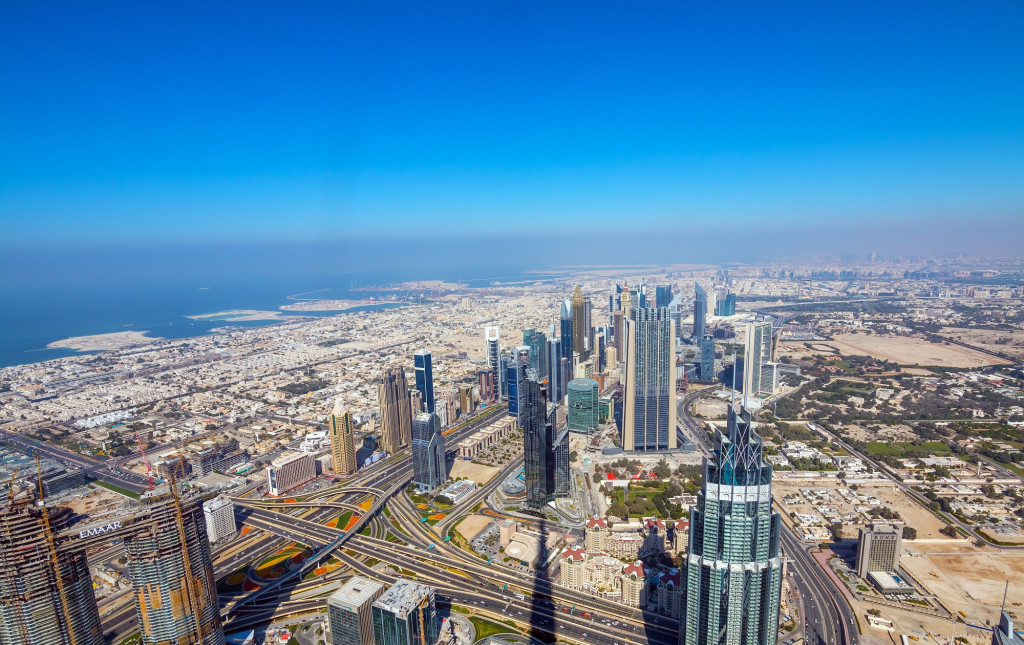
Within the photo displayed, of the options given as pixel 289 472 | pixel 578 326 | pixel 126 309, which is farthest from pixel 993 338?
pixel 126 309

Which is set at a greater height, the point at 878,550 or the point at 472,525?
the point at 878,550

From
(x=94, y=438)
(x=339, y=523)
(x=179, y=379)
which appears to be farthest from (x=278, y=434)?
(x=179, y=379)

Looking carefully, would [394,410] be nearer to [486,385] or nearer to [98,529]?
[486,385]

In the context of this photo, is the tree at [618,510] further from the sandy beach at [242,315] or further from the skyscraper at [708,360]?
the sandy beach at [242,315]

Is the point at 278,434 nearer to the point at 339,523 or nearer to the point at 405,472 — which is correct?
the point at 405,472

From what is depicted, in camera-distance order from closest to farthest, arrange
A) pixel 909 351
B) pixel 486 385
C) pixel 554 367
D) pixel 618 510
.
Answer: pixel 618 510, pixel 554 367, pixel 486 385, pixel 909 351

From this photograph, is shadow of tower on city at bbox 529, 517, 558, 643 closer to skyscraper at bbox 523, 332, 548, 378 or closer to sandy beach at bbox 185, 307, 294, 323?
skyscraper at bbox 523, 332, 548, 378
